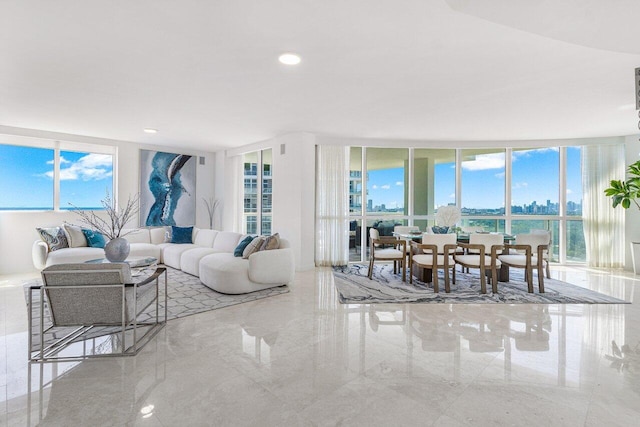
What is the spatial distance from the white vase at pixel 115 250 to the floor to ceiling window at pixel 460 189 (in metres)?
4.35

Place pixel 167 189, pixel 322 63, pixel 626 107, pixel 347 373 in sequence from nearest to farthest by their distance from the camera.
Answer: pixel 347 373
pixel 322 63
pixel 626 107
pixel 167 189

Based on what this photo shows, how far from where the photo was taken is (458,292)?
4.55 metres

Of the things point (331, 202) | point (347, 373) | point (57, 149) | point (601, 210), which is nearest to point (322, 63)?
point (347, 373)

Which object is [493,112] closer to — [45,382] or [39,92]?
[45,382]

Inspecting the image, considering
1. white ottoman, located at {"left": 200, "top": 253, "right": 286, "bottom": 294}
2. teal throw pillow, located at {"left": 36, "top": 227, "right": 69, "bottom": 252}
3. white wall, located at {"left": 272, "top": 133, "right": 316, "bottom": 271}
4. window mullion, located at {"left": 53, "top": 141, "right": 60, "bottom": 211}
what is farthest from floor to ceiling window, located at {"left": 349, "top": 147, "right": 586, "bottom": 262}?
window mullion, located at {"left": 53, "top": 141, "right": 60, "bottom": 211}

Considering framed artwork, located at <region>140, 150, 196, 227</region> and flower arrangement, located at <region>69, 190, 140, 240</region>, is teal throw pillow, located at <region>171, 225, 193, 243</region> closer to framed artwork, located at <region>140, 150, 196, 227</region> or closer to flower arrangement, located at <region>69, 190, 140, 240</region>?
flower arrangement, located at <region>69, 190, 140, 240</region>

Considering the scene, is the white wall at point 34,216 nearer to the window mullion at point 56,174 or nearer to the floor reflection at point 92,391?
the window mullion at point 56,174

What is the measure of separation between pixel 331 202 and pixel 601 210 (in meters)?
5.36

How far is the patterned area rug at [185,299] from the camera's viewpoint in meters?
3.31

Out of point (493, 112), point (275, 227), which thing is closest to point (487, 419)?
point (493, 112)

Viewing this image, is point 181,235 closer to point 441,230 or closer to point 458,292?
point 441,230

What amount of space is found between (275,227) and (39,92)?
13.4 ft

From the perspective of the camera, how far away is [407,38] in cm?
257

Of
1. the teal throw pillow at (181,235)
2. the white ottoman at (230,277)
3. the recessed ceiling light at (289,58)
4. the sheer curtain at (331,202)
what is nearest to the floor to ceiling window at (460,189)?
the sheer curtain at (331,202)
